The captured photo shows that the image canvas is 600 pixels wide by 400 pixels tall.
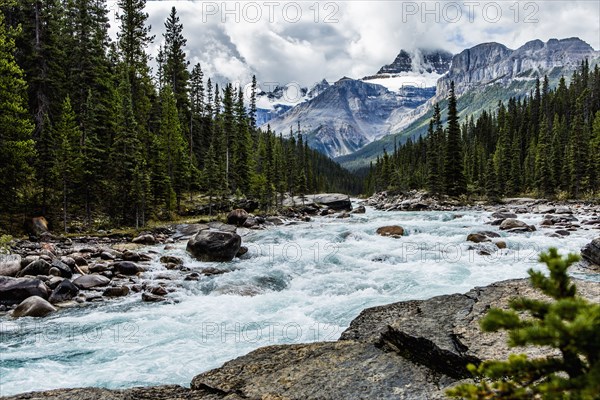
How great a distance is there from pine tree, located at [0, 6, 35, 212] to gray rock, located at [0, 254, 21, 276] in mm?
12233

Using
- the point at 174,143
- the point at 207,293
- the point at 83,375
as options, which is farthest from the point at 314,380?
the point at 174,143

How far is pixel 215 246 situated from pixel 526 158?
7797 centimetres

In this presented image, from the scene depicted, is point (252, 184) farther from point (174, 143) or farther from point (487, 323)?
point (487, 323)

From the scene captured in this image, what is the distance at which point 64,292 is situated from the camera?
13.2m

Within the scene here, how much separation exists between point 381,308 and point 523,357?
5.91 metres

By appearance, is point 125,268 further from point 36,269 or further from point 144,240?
point 144,240

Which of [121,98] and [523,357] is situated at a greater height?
[121,98]

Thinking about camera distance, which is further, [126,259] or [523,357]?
[126,259]

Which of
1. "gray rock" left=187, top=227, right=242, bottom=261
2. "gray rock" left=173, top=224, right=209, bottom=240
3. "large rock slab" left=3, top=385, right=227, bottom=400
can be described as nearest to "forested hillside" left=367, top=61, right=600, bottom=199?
"gray rock" left=173, top=224, right=209, bottom=240

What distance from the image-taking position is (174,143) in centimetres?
4381

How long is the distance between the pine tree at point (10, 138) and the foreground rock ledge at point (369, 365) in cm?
2508

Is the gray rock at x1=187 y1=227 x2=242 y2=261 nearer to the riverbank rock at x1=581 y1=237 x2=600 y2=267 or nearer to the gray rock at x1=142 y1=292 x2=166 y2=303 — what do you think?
the gray rock at x1=142 y1=292 x2=166 y2=303

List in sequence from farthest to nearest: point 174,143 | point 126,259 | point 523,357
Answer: point 174,143, point 126,259, point 523,357

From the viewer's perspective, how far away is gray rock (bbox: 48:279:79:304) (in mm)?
12883
